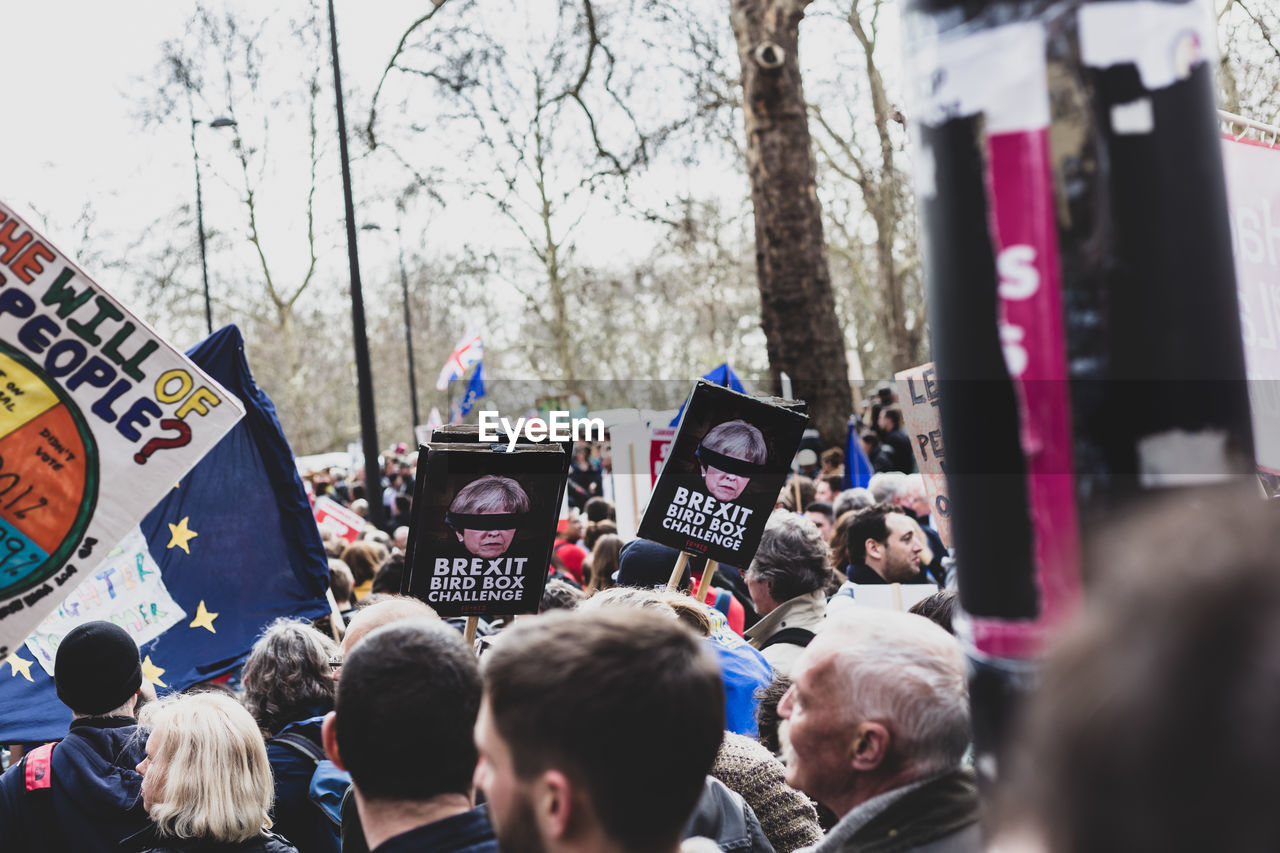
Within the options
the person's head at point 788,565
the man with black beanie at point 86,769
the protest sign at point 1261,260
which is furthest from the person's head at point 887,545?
the man with black beanie at point 86,769

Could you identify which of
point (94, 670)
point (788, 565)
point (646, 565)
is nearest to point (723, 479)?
point (788, 565)

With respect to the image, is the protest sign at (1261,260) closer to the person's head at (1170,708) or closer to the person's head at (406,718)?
the person's head at (406,718)

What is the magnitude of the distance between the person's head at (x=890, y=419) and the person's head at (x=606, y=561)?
4977 mm

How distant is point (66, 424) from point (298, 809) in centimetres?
131

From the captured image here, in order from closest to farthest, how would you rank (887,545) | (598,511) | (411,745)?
(411,745) → (887,545) → (598,511)

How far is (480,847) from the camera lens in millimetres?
2033

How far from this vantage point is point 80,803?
3.30 meters

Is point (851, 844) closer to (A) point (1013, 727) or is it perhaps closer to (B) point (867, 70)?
(A) point (1013, 727)

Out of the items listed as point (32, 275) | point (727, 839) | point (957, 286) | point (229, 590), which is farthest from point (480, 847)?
point (229, 590)

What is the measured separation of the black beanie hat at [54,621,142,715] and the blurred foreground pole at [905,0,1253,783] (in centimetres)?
303

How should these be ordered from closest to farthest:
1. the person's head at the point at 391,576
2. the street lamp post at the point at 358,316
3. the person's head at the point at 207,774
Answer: the person's head at the point at 207,774, the person's head at the point at 391,576, the street lamp post at the point at 358,316

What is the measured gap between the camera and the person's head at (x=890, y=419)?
10.7 m

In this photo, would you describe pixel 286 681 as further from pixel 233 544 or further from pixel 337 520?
pixel 337 520

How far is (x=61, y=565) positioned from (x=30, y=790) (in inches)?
34.1
